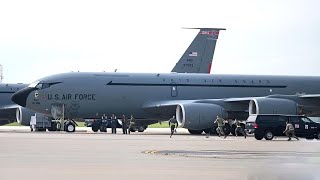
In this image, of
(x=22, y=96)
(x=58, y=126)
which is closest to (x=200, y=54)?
(x=58, y=126)

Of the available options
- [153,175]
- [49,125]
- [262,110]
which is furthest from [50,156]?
[49,125]

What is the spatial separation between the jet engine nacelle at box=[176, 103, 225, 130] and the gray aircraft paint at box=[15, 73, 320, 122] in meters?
1.48

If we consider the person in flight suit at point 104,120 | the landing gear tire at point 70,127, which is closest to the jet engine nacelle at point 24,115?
the landing gear tire at point 70,127

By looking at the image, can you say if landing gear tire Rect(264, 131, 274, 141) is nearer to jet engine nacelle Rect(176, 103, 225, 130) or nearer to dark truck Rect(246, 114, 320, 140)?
dark truck Rect(246, 114, 320, 140)

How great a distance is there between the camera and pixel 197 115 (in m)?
56.9

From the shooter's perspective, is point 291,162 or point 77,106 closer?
point 291,162

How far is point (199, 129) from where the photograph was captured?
58.3 metres

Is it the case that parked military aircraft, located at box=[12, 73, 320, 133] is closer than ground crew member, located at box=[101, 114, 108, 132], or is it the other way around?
parked military aircraft, located at box=[12, 73, 320, 133]

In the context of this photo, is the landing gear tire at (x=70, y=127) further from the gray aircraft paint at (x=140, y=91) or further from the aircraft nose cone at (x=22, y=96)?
the aircraft nose cone at (x=22, y=96)

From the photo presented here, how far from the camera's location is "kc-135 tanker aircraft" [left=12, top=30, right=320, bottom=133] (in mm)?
57469

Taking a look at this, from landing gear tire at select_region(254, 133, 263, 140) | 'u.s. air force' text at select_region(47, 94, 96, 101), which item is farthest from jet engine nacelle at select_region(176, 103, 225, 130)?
landing gear tire at select_region(254, 133, 263, 140)

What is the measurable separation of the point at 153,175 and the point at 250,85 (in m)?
44.2

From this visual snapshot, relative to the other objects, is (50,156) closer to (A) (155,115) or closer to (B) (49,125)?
(A) (155,115)

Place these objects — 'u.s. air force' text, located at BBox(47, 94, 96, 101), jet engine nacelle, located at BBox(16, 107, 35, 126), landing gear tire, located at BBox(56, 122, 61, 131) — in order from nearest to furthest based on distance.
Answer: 'u.s. air force' text, located at BBox(47, 94, 96, 101), landing gear tire, located at BBox(56, 122, 61, 131), jet engine nacelle, located at BBox(16, 107, 35, 126)
